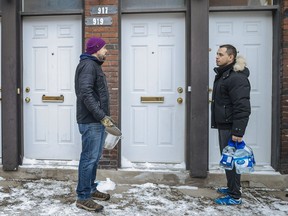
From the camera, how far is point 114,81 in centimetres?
530

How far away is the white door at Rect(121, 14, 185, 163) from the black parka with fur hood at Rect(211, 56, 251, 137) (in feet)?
3.76

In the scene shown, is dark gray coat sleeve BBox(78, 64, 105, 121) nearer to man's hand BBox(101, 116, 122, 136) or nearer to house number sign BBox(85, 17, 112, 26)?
man's hand BBox(101, 116, 122, 136)

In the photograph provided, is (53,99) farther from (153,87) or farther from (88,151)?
(88,151)

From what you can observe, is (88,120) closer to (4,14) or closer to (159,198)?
(159,198)

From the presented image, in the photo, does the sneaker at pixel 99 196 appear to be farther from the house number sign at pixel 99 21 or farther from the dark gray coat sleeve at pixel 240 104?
the house number sign at pixel 99 21

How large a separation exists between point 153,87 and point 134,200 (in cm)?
178

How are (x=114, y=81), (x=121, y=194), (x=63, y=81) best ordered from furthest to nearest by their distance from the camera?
(x=63, y=81) < (x=114, y=81) < (x=121, y=194)

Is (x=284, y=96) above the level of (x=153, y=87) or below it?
below

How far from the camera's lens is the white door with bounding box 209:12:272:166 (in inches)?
210

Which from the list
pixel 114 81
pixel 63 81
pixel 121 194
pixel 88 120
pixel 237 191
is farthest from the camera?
pixel 63 81

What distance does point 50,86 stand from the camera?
570cm

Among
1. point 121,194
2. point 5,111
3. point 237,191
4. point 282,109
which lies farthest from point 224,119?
point 5,111

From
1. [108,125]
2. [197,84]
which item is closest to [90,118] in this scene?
[108,125]

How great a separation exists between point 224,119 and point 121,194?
66.7 inches
